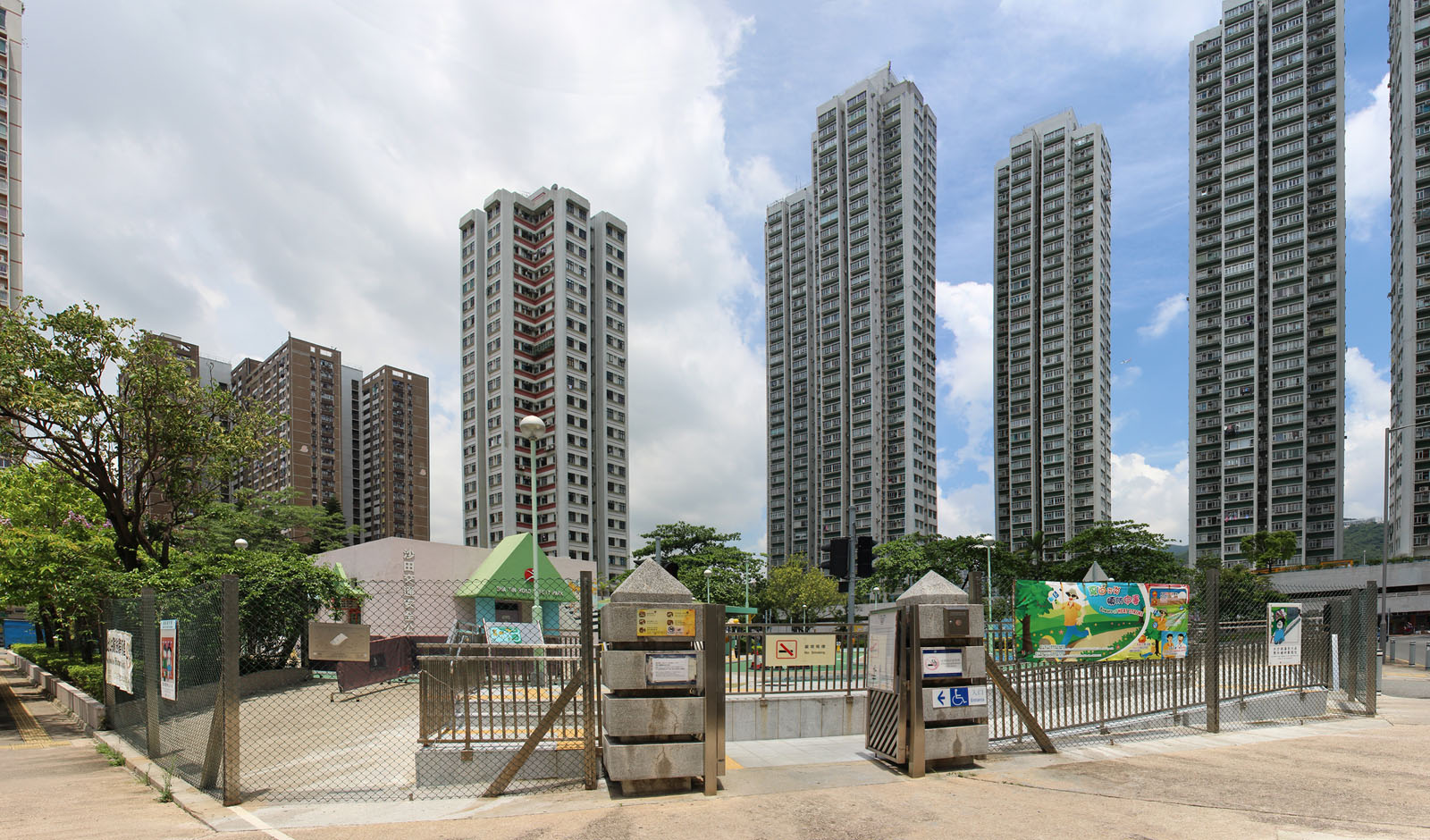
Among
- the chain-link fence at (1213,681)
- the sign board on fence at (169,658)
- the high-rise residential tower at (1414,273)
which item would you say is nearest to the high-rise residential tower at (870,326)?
the high-rise residential tower at (1414,273)

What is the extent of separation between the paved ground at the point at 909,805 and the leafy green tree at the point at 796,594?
55077mm

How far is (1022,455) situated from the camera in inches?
4063

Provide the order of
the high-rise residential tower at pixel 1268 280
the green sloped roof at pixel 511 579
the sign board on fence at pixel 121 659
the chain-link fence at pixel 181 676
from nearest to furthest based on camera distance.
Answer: the chain-link fence at pixel 181 676, the sign board on fence at pixel 121 659, the green sloped roof at pixel 511 579, the high-rise residential tower at pixel 1268 280

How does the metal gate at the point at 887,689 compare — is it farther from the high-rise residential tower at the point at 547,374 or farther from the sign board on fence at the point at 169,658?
the high-rise residential tower at the point at 547,374

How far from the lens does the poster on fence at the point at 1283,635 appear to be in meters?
12.5

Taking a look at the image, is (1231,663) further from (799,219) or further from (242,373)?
(242,373)

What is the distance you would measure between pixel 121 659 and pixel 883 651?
10.6 m

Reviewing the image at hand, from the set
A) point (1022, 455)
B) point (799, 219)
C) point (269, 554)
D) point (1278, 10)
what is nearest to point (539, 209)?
point (799, 219)

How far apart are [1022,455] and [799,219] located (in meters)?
46.3

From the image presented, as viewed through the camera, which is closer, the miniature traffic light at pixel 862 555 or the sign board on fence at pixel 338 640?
the sign board on fence at pixel 338 640

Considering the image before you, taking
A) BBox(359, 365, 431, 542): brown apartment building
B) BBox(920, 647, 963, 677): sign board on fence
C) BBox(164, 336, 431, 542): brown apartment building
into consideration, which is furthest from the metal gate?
BBox(359, 365, 431, 542): brown apartment building

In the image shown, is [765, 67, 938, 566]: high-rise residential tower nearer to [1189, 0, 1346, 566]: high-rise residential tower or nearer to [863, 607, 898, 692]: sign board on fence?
[1189, 0, 1346, 566]: high-rise residential tower

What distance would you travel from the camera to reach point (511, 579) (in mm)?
27891

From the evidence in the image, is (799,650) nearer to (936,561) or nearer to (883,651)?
(883,651)
